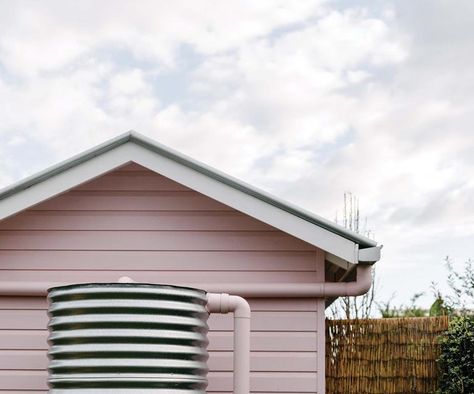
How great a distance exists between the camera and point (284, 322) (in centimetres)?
807

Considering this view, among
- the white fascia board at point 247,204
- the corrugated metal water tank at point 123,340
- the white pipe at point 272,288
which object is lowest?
the corrugated metal water tank at point 123,340

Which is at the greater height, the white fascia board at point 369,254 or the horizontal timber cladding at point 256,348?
the white fascia board at point 369,254

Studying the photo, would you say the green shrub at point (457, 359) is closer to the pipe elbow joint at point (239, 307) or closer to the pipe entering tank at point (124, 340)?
the pipe elbow joint at point (239, 307)

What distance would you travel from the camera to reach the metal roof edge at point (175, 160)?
7.75 m

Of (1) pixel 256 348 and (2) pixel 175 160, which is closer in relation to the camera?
(2) pixel 175 160

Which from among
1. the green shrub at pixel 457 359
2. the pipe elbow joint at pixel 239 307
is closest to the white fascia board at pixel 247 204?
the pipe elbow joint at pixel 239 307

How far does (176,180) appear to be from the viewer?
7852mm

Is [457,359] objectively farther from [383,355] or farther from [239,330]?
[239,330]

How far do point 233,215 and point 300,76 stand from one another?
213 inches

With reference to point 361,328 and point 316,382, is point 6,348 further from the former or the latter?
point 361,328

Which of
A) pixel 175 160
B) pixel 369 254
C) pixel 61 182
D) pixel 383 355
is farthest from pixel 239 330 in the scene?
pixel 383 355

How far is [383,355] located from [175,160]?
9.60 feet

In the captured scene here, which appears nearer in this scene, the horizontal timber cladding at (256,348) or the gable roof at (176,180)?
the gable roof at (176,180)

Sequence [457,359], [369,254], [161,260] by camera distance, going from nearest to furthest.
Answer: [369,254]
[161,260]
[457,359]
